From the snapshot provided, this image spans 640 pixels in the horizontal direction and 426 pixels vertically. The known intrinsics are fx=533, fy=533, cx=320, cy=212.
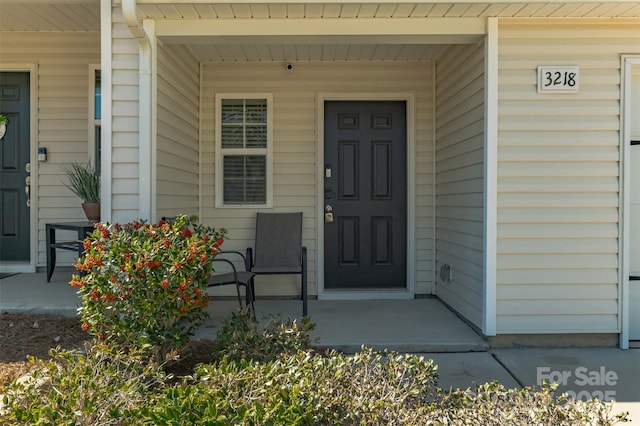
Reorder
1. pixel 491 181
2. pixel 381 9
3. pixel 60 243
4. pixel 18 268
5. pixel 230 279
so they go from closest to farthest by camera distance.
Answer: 1. pixel 381 9
2. pixel 491 181
3. pixel 230 279
4. pixel 60 243
5. pixel 18 268

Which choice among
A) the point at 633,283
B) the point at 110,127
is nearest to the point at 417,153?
the point at 633,283

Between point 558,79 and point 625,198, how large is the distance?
95 centimetres

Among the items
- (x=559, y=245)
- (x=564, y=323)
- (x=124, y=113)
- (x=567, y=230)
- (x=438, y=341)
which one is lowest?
(x=438, y=341)

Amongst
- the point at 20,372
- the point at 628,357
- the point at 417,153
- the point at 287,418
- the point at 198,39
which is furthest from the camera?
the point at 417,153

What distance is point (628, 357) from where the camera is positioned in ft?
11.7

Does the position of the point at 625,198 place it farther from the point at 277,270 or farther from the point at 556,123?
the point at 277,270

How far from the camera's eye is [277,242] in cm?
496

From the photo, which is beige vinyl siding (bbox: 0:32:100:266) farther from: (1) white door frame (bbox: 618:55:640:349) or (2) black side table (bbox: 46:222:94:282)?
(1) white door frame (bbox: 618:55:640:349)

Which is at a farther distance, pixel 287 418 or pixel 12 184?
pixel 12 184

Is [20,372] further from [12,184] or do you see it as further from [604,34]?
[604,34]

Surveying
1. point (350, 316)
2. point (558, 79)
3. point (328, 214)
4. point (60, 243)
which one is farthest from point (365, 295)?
point (60, 243)

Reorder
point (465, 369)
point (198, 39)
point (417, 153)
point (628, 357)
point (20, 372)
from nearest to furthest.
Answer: point (20, 372) → point (465, 369) → point (628, 357) → point (198, 39) → point (417, 153)

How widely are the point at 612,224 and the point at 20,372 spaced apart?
152 inches

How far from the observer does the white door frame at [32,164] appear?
5.12m
